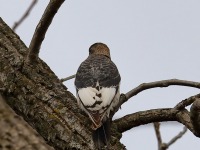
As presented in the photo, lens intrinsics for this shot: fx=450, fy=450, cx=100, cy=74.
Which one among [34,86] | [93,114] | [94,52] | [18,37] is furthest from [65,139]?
[94,52]

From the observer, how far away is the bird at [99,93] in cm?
338

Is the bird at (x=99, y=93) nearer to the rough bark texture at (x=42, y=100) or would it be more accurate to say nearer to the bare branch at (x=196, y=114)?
the rough bark texture at (x=42, y=100)

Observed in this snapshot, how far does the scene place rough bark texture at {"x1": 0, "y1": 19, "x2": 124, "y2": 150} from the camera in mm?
2949

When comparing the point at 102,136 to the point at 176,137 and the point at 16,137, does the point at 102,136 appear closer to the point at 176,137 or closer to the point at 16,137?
the point at 176,137

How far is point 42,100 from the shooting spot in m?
3.21

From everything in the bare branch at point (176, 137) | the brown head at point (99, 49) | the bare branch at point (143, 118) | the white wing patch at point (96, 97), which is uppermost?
the brown head at point (99, 49)

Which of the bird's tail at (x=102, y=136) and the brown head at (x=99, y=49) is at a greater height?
the brown head at (x=99, y=49)

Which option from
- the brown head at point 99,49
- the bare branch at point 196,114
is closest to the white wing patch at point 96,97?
the bare branch at point 196,114

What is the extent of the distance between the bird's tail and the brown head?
9.38ft

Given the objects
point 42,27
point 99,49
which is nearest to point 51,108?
point 42,27

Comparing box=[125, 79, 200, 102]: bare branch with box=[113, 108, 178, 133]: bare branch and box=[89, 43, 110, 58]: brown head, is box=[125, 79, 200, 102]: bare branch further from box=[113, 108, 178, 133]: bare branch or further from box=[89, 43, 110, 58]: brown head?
box=[89, 43, 110, 58]: brown head

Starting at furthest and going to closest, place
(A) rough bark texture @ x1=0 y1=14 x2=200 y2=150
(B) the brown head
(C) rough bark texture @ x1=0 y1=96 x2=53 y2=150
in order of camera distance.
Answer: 1. (B) the brown head
2. (A) rough bark texture @ x1=0 y1=14 x2=200 y2=150
3. (C) rough bark texture @ x1=0 y1=96 x2=53 y2=150

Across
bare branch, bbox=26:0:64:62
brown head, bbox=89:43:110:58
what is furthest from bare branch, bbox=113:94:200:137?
brown head, bbox=89:43:110:58

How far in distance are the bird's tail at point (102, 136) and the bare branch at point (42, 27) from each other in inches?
31.3
